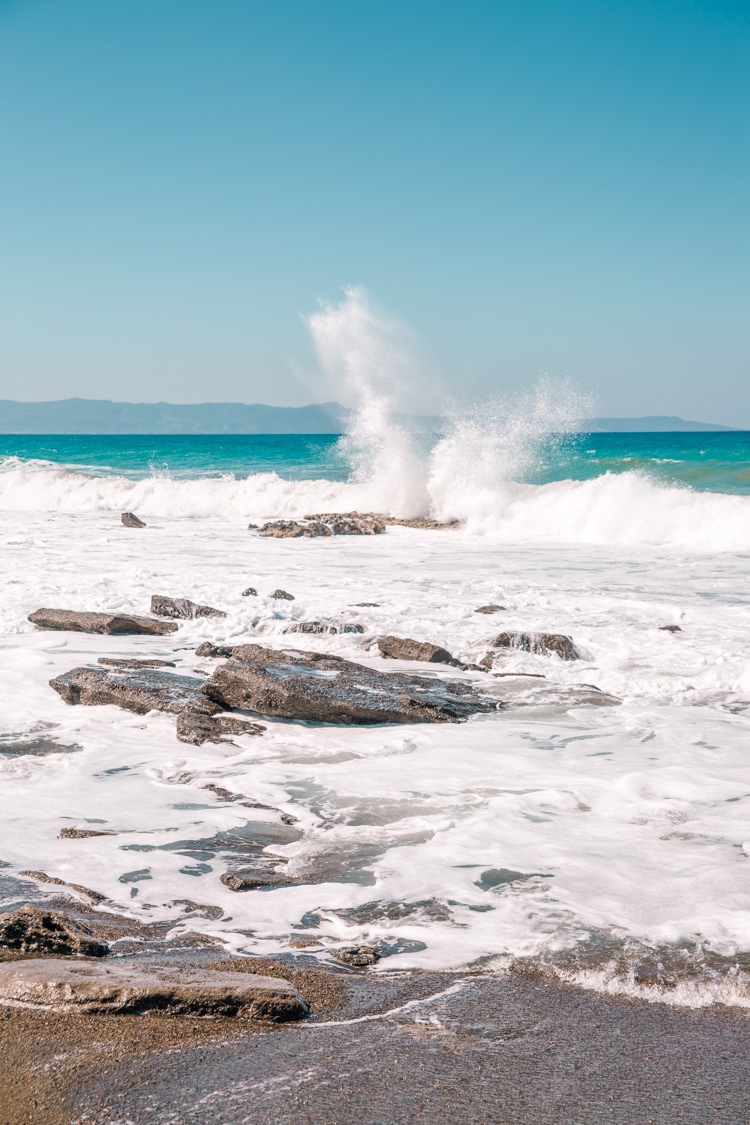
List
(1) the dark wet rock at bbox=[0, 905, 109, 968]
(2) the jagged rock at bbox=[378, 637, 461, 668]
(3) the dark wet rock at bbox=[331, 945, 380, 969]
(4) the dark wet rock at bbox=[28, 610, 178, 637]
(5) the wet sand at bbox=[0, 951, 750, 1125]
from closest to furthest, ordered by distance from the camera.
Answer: (5) the wet sand at bbox=[0, 951, 750, 1125], (1) the dark wet rock at bbox=[0, 905, 109, 968], (3) the dark wet rock at bbox=[331, 945, 380, 969], (2) the jagged rock at bbox=[378, 637, 461, 668], (4) the dark wet rock at bbox=[28, 610, 178, 637]

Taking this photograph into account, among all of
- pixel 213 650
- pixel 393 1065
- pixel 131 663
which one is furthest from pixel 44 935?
pixel 213 650

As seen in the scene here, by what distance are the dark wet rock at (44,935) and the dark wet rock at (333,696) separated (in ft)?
11.5

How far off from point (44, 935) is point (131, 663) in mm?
5003

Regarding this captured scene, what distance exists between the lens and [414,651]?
333 inches

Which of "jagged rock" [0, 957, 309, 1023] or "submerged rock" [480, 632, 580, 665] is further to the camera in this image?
"submerged rock" [480, 632, 580, 665]

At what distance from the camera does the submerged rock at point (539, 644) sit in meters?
8.41

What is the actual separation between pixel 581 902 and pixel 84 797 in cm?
288

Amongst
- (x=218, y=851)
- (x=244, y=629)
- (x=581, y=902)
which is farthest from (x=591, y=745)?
(x=244, y=629)

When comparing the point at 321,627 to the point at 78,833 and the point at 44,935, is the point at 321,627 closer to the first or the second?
the point at 78,833

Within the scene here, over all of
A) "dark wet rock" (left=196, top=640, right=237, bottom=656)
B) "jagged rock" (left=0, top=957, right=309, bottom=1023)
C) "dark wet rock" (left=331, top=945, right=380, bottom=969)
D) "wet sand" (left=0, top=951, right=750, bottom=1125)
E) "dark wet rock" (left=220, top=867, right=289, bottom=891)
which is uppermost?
"jagged rock" (left=0, top=957, right=309, bottom=1023)

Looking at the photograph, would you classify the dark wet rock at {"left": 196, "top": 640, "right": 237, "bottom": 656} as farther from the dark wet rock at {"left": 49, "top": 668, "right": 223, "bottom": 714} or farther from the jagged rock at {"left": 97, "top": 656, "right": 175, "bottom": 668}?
the dark wet rock at {"left": 49, "top": 668, "right": 223, "bottom": 714}

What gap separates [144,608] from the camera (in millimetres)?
10781

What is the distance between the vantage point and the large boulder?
110 inches

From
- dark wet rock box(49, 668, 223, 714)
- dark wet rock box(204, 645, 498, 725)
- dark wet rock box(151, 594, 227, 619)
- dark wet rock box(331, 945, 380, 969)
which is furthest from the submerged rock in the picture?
dark wet rock box(331, 945, 380, 969)
